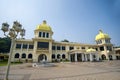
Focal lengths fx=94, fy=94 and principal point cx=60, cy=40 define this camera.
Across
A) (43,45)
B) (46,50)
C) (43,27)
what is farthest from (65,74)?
(43,27)

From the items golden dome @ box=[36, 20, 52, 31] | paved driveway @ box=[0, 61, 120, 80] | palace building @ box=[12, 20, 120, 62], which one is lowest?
paved driveway @ box=[0, 61, 120, 80]

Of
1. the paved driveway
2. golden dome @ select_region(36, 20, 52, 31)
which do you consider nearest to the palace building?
golden dome @ select_region(36, 20, 52, 31)

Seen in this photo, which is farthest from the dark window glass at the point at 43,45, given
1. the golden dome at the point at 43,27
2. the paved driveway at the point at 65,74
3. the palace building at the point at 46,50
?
the paved driveway at the point at 65,74

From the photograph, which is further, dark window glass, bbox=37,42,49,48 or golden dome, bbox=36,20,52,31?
golden dome, bbox=36,20,52,31

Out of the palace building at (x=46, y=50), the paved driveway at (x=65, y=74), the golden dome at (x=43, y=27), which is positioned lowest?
the paved driveway at (x=65, y=74)

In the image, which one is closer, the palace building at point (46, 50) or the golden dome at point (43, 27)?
the palace building at point (46, 50)

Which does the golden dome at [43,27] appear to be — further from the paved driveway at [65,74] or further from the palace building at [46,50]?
the paved driveway at [65,74]

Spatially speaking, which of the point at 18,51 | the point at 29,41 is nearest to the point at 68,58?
the point at 29,41

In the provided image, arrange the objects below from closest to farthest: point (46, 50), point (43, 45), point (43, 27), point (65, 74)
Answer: point (65, 74) → point (46, 50) → point (43, 45) → point (43, 27)

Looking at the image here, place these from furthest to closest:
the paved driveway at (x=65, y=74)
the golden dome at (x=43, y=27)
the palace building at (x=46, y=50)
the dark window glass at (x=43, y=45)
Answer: the golden dome at (x=43, y=27), the dark window glass at (x=43, y=45), the palace building at (x=46, y=50), the paved driveway at (x=65, y=74)

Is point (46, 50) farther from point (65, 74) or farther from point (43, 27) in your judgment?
point (65, 74)

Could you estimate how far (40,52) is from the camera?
106 ft

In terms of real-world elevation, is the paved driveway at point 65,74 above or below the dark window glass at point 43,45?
below

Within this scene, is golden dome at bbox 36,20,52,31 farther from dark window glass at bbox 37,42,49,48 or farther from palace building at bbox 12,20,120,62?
dark window glass at bbox 37,42,49,48
